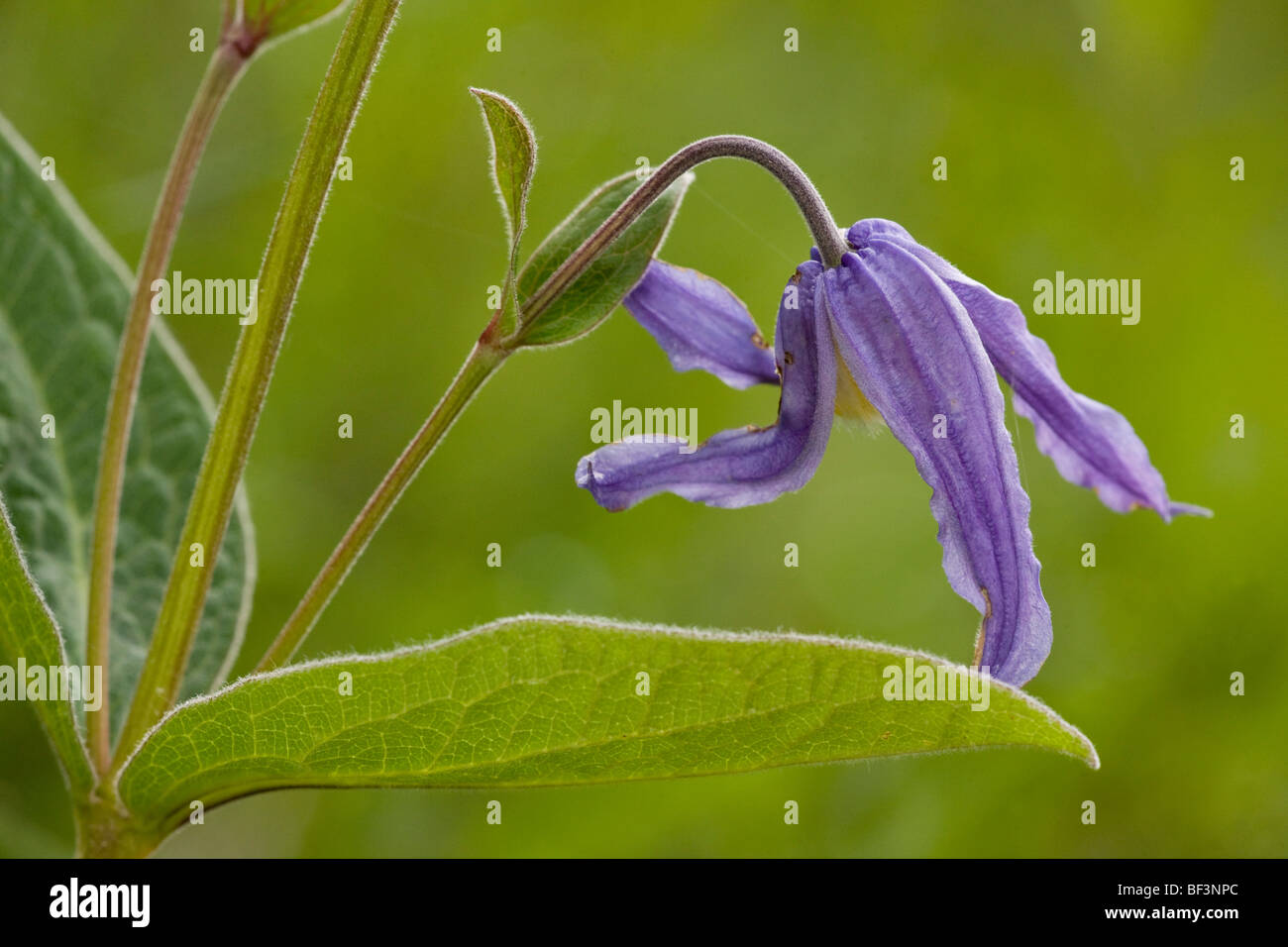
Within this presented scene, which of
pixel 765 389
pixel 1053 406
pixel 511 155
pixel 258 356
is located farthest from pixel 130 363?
pixel 765 389

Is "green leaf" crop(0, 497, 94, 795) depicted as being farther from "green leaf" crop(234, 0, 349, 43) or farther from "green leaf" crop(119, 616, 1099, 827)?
"green leaf" crop(234, 0, 349, 43)

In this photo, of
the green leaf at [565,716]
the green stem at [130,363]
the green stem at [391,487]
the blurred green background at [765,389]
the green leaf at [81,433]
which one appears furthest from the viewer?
the blurred green background at [765,389]

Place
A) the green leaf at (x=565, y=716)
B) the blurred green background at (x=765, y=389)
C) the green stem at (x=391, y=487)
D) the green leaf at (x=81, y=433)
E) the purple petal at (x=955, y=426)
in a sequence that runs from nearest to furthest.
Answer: the green leaf at (x=565, y=716), the purple petal at (x=955, y=426), the green stem at (x=391, y=487), the green leaf at (x=81, y=433), the blurred green background at (x=765, y=389)

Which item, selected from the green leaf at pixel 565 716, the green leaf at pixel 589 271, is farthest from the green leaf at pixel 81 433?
the green leaf at pixel 589 271

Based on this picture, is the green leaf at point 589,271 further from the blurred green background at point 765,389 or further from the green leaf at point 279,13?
the blurred green background at point 765,389

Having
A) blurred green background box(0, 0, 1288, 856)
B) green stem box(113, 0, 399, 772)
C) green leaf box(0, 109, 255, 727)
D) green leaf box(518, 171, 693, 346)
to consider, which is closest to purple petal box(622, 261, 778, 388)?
green leaf box(518, 171, 693, 346)

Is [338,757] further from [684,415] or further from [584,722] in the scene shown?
[684,415]

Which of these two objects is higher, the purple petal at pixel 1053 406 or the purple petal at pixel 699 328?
the purple petal at pixel 699 328

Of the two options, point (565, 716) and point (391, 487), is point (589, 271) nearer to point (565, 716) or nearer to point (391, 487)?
point (391, 487)

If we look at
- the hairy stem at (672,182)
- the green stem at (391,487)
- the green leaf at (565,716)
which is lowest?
the green leaf at (565,716)
